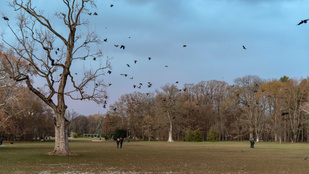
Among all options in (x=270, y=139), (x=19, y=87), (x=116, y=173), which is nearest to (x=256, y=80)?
(x=270, y=139)

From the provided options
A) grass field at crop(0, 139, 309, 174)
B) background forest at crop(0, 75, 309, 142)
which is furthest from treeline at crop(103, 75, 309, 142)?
grass field at crop(0, 139, 309, 174)

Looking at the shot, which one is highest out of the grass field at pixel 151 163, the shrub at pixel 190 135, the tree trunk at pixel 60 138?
the tree trunk at pixel 60 138

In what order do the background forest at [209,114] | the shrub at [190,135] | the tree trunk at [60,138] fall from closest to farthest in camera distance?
1. the tree trunk at [60,138]
2. the background forest at [209,114]
3. the shrub at [190,135]

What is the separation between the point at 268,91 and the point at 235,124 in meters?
14.7

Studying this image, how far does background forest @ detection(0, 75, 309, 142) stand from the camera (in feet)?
262

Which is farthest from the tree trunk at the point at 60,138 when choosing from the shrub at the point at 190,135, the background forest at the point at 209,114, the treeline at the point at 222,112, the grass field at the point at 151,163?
the shrub at the point at 190,135

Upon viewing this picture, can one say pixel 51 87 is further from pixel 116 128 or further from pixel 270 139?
pixel 270 139

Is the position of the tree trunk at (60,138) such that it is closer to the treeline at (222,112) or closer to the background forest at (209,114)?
the background forest at (209,114)

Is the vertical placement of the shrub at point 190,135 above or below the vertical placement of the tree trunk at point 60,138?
below

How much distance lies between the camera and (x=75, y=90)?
3094cm

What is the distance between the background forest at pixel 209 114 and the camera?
262 ft

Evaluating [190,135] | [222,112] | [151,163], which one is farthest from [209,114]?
[151,163]

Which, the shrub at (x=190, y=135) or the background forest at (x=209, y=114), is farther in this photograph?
the shrub at (x=190, y=135)

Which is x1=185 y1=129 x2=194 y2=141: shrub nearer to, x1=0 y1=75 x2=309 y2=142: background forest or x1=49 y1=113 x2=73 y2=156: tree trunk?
x1=0 y1=75 x2=309 y2=142: background forest
